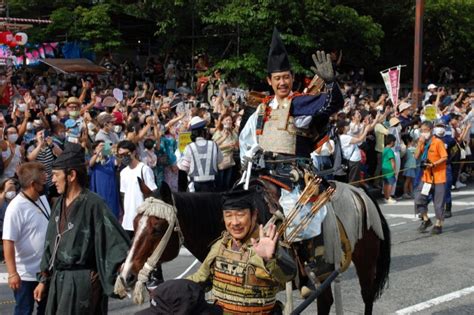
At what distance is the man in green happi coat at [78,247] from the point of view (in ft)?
17.2

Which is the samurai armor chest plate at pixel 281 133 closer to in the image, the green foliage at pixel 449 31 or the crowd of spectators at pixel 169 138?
the crowd of spectators at pixel 169 138

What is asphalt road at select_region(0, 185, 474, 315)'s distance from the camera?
8.19 metres

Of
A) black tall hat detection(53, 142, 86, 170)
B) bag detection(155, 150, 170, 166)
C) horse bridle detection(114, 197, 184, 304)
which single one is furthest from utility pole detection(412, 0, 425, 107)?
black tall hat detection(53, 142, 86, 170)

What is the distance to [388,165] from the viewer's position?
52.2 ft

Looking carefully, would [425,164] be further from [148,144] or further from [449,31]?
[449,31]

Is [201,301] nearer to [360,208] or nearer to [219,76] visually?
[360,208]

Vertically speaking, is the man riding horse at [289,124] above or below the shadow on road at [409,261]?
above

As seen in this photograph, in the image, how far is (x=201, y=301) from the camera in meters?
3.27

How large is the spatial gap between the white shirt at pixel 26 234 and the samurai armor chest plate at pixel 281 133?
218 cm

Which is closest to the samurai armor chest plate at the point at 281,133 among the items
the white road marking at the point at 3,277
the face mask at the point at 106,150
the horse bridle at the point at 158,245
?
the horse bridle at the point at 158,245

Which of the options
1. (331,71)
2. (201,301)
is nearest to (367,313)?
(331,71)

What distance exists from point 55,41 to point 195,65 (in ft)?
16.3

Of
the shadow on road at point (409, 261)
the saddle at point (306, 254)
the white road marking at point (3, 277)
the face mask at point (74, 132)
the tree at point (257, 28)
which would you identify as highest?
the tree at point (257, 28)

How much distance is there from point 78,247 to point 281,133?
2.22 m
